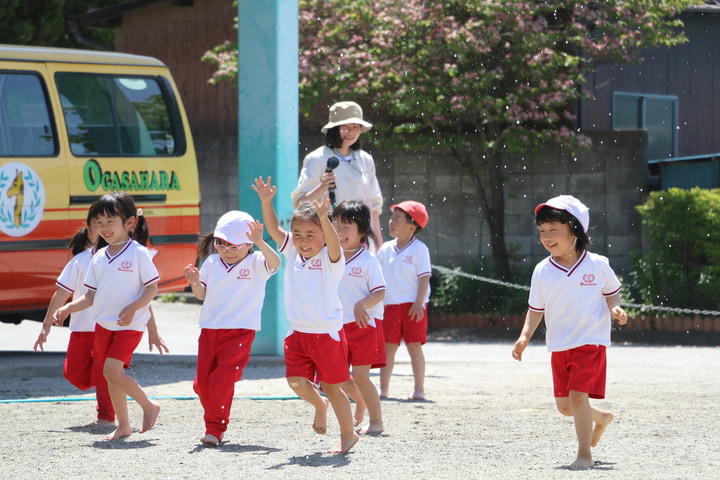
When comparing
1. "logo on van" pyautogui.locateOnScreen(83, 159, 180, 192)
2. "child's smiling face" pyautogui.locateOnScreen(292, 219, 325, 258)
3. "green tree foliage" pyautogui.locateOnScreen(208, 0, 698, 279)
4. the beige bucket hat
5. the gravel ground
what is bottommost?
the gravel ground

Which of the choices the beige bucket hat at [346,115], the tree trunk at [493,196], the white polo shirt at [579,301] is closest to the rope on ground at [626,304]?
the tree trunk at [493,196]

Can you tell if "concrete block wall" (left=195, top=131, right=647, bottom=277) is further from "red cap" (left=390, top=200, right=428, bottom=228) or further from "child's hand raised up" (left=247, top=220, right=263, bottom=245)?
"child's hand raised up" (left=247, top=220, right=263, bottom=245)

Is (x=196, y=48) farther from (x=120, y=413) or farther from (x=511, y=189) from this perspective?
(x=120, y=413)

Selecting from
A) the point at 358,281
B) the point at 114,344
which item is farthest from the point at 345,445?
the point at 114,344

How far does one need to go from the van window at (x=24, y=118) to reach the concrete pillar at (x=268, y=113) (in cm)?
158

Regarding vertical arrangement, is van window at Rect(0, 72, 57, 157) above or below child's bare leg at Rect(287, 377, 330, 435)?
above

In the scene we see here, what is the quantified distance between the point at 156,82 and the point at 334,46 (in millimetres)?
4476

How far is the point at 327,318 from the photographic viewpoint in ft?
18.0

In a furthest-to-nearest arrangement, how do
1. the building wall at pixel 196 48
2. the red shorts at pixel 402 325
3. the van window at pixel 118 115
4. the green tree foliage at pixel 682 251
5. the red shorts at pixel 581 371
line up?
the building wall at pixel 196 48 < the green tree foliage at pixel 682 251 < the van window at pixel 118 115 < the red shorts at pixel 402 325 < the red shorts at pixel 581 371

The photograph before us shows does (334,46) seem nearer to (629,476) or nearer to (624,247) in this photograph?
(624,247)

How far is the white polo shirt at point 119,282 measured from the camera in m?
6.03

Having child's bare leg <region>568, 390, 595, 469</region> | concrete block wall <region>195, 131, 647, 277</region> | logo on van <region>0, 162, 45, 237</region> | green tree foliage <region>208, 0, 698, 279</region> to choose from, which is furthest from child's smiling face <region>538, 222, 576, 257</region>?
concrete block wall <region>195, 131, 647, 277</region>

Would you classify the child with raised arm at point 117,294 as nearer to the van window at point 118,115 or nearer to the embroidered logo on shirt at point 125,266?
the embroidered logo on shirt at point 125,266

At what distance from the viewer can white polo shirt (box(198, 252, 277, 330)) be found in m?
5.83
